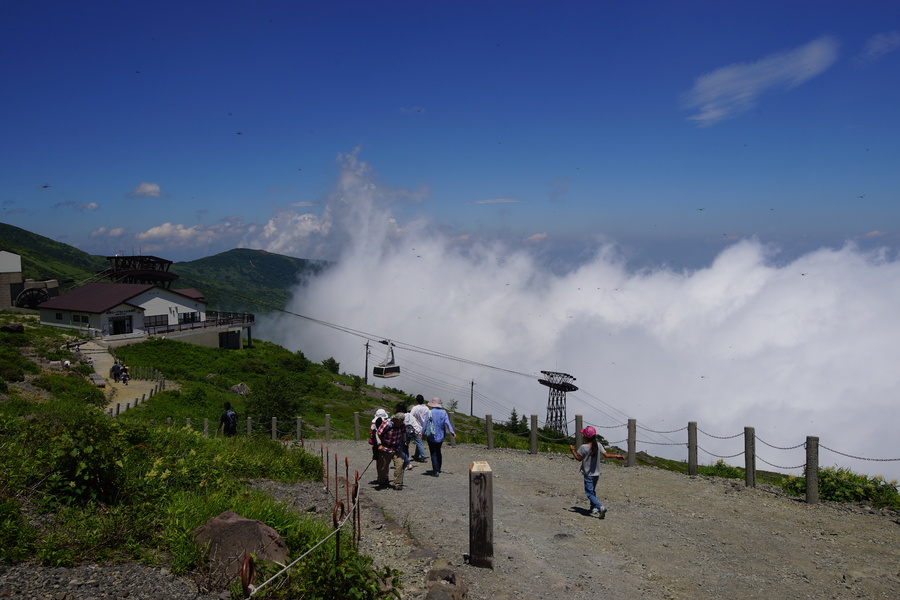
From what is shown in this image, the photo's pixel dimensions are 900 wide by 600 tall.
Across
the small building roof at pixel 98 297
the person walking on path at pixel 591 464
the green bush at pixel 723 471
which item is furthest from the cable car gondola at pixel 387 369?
the person walking on path at pixel 591 464

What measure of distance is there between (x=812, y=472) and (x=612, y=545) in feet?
18.0

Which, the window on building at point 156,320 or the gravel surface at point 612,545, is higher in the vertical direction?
the window on building at point 156,320

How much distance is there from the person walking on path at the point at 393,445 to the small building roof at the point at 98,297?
48.8 metres

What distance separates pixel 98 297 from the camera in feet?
179

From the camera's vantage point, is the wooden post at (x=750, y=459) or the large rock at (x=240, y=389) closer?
the wooden post at (x=750, y=459)

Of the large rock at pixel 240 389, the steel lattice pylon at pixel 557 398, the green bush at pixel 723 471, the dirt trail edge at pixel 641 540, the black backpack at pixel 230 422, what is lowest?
the steel lattice pylon at pixel 557 398

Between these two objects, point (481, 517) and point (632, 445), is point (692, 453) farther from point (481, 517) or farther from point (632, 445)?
point (481, 517)

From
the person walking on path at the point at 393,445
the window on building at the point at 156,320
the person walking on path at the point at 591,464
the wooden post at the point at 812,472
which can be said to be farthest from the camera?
the window on building at the point at 156,320

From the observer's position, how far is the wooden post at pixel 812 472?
11227 millimetres

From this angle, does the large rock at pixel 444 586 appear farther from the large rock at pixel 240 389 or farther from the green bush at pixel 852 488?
the large rock at pixel 240 389

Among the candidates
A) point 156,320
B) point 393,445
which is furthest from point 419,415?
point 156,320

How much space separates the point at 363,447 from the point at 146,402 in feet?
55.3

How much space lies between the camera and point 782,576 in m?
7.57

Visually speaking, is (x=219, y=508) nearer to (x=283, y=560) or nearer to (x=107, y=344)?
(x=283, y=560)
